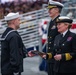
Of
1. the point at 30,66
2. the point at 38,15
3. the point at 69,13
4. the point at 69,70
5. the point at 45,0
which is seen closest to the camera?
the point at 69,70

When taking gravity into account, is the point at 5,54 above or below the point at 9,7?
above

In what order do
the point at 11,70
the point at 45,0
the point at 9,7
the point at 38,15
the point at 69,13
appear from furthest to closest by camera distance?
the point at 45,0 → the point at 9,7 → the point at 38,15 → the point at 69,13 → the point at 11,70

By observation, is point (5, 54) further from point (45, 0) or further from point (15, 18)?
point (45, 0)

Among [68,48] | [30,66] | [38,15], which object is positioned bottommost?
[30,66]

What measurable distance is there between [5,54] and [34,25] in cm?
896

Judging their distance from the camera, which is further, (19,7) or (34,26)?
(19,7)

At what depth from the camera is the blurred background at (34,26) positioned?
12.8 meters

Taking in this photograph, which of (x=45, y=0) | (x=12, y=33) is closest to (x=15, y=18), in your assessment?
(x=12, y=33)

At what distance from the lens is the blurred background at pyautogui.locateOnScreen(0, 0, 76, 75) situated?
12805mm

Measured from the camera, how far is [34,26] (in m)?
16.8

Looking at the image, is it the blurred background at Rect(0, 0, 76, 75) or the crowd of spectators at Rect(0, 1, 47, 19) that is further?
the crowd of spectators at Rect(0, 1, 47, 19)

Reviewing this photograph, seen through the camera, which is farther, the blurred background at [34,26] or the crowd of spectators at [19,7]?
the crowd of spectators at [19,7]

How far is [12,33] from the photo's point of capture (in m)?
7.90

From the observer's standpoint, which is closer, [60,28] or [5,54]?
[60,28]
